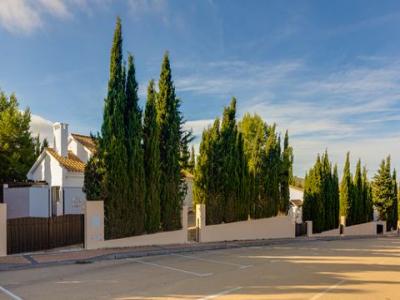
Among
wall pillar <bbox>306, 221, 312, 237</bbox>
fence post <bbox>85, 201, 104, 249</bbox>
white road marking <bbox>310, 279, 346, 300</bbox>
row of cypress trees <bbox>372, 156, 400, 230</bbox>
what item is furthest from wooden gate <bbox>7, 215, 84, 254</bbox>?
row of cypress trees <bbox>372, 156, 400, 230</bbox>

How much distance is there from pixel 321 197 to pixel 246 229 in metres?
15.5

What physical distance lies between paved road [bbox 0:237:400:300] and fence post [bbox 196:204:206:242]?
26.1 ft

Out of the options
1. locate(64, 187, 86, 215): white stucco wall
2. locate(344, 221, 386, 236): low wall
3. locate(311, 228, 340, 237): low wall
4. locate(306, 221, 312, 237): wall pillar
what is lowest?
locate(344, 221, 386, 236): low wall

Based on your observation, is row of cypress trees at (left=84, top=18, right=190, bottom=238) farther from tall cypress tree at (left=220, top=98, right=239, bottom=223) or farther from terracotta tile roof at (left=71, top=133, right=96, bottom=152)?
terracotta tile roof at (left=71, top=133, right=96, bottom=152)

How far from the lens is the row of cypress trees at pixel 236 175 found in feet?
88.8

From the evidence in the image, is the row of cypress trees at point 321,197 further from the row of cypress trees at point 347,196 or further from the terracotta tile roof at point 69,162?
the terracotta tile roof at point 69,162

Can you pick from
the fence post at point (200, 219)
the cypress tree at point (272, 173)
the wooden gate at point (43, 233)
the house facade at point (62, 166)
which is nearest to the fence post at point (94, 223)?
the wooden gate at point (43, 233)

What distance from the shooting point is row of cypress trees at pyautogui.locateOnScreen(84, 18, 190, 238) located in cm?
1961

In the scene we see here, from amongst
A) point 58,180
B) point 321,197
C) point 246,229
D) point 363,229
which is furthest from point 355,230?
point 58,180

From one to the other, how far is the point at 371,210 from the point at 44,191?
43867mm

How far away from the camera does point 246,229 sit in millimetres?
29438

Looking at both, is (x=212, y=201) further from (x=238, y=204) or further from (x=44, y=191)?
(x=44, y=191)

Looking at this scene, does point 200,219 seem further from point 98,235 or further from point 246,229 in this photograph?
point 98,235

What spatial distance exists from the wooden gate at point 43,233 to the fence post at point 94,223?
0.26 meters
